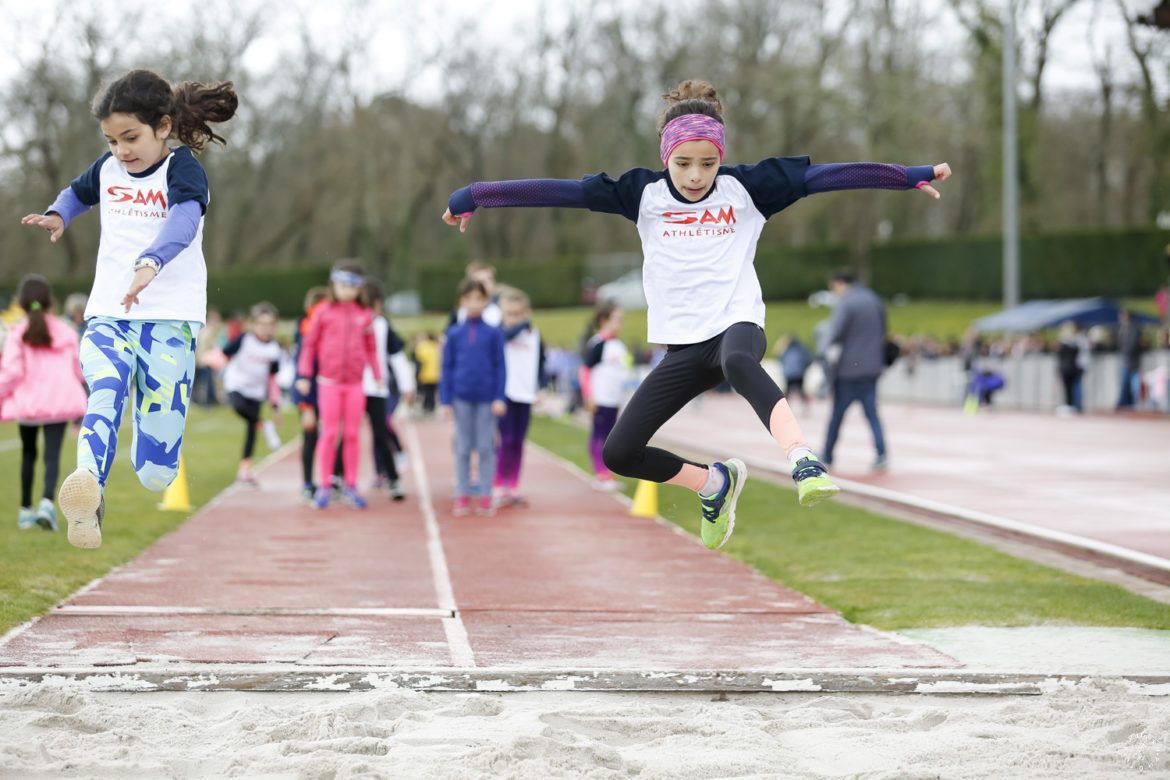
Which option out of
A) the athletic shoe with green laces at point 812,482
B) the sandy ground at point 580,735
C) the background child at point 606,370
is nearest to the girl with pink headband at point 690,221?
the athletic shoe with green laces at point 812,482

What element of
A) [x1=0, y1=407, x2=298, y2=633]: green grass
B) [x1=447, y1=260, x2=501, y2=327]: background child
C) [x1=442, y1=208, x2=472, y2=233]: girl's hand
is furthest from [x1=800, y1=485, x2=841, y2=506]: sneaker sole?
[x1=447, y1=260, x2=501, y2=327]: background child

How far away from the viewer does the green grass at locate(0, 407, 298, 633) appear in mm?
6785

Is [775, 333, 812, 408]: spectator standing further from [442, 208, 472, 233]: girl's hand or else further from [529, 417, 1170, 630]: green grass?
[442, 208, 472, 233]: girl's hand

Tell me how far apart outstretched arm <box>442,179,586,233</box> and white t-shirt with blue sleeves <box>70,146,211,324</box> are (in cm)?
106

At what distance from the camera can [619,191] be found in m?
5.81

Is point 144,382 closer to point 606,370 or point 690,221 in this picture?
point 690,221

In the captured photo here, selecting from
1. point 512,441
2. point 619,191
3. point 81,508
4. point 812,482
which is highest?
point 619,191

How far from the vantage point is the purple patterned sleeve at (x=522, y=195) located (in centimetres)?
571

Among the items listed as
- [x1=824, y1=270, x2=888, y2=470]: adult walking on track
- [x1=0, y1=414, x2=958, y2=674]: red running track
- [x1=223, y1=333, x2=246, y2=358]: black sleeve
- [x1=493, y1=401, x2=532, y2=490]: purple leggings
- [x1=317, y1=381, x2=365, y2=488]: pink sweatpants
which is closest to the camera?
[x1=0, y1=414, x2=958, y2=674]: red running track

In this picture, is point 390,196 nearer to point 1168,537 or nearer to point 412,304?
point 412,304

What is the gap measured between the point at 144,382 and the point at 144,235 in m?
0.63

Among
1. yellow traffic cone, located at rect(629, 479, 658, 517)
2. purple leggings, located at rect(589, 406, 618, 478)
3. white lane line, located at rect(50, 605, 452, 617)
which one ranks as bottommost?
yellow traffic cone, located at rect(629, 479, 658, 517)

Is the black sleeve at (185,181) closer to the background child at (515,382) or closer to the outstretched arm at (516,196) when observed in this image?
the outstretched arm at (516,196)

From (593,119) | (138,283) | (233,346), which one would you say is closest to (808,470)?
(138,283)
